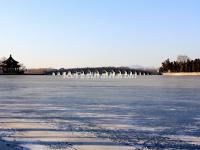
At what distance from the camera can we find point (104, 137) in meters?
13.6

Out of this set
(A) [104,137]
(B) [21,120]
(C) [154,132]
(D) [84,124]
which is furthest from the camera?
(B) [21,120]

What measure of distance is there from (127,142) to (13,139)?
344 cm

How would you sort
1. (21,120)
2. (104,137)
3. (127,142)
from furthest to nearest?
(21,120) → (104,137) → (127,142)

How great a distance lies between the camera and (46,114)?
20.7 metres

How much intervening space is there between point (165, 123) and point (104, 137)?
4226mm

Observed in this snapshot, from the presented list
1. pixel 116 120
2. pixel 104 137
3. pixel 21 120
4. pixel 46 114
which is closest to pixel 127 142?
pixel 104 137

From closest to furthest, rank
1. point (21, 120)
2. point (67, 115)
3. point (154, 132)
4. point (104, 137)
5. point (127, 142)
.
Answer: point (127, 142)
point (104, 137)
point (154, 132)
point (21, 120)
point (67, 115)

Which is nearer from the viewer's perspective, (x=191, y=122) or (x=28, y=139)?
(x=28, y=139)

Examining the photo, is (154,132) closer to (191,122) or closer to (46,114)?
(191,122)

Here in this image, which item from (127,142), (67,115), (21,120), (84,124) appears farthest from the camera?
(67,115)

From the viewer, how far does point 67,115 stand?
66.3 feet

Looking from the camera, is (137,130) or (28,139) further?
(137,130)

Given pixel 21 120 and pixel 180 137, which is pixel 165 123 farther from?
pixel 21 120

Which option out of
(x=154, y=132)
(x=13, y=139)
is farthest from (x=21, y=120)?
(x=154, y=132)
